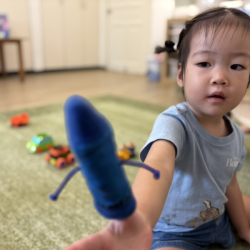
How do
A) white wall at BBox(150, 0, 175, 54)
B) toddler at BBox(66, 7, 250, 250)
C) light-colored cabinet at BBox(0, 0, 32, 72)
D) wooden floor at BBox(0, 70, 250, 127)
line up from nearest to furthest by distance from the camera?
toddler at BBox(66, 7, 250, 250) → wooden floor at BBox(0, 70, 250, 127) → light-colored cabinet at BBox(0, 0, 32, 72) → white wall at BBox(150, 0, 175, 54)

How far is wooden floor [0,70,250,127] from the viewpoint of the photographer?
7.13 feet

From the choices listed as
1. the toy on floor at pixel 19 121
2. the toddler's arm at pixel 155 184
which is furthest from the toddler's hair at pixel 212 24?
the toy on floor at pixel 19 121

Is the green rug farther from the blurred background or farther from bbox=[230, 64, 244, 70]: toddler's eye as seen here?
the blurred background

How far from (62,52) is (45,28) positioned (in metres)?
0.42

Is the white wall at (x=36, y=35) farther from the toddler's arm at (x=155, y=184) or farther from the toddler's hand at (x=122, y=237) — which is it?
the toddler's hand at (x=122, y=237)

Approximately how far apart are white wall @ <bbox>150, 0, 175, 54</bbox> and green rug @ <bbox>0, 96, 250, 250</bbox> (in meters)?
2.36

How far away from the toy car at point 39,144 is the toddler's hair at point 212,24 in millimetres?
859

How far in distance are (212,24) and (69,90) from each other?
2274 mm

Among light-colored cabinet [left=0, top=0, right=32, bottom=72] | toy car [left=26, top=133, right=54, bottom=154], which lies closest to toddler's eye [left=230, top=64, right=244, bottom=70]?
toy car [left=26, top=133, right=54, bottom=154]

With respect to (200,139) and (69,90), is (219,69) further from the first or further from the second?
(69,90)

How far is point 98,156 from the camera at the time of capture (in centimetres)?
23

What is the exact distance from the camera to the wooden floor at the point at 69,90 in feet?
7.14

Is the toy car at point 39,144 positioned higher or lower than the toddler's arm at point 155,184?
lower

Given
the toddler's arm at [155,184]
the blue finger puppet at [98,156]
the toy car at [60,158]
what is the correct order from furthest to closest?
the toy car at [60,158] → the toddler's arm at [155,184] → the blue finger puppet at [98,156]
